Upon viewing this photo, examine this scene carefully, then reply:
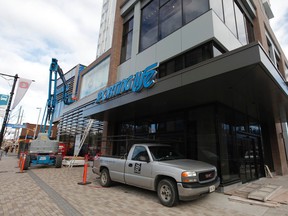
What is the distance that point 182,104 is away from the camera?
28.2 feet

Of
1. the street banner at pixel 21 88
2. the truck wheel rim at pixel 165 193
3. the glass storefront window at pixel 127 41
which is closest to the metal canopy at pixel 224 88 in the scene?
the truck wheel rim at pixel 165 193

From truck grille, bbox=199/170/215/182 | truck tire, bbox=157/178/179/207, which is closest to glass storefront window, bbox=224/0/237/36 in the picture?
truck grille, bbox=199/170/215/182

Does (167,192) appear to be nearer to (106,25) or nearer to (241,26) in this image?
(241,26)

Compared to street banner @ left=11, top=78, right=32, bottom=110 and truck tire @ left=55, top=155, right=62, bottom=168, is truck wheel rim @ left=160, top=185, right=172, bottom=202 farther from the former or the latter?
truck tire @ left=55, top=155, right=62, bottom=168

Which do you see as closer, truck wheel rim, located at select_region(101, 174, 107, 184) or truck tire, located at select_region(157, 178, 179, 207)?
truck tire, located at select_region(157, 178, 179, 207)

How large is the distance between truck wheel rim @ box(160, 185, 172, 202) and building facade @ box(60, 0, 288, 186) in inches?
104

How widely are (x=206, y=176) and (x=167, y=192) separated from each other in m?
1.30

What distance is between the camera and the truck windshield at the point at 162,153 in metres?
6.25

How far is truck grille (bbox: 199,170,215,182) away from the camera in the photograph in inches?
208

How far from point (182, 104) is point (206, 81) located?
285cm

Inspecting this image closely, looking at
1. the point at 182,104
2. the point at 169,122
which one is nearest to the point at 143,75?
the point at 182,104

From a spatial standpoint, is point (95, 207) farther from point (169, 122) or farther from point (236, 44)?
point (236, 44)

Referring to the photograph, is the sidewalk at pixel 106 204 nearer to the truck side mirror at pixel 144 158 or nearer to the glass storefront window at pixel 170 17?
the truck side mirror at pixel 144 158

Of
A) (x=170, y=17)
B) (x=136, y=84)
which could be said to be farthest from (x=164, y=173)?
(x=170, y=17)
